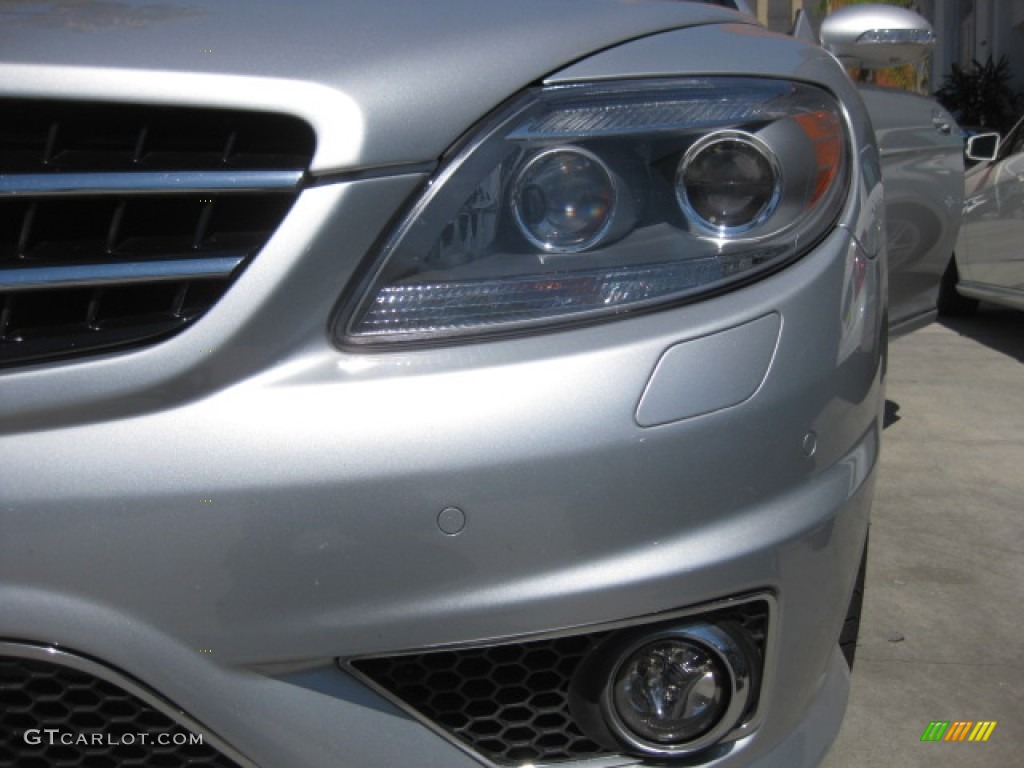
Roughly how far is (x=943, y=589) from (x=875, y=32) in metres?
1.49

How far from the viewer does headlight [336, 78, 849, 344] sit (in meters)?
1.31

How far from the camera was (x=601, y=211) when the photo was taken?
1.38 m

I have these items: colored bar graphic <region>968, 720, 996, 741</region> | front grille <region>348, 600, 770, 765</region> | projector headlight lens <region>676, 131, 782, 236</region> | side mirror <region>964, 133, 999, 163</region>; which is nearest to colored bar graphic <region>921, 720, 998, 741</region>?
colored bar graphic <region>968, 720, 996, 741</region>

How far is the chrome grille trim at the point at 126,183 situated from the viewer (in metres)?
1.26

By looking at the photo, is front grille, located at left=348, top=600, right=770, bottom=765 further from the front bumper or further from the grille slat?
the grille slat

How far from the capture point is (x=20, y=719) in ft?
4.39

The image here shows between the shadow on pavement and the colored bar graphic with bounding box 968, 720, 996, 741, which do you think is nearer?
the colored bar graphic with bounding box 968, 720, 996, 741

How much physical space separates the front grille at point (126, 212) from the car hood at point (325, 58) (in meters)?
0.03

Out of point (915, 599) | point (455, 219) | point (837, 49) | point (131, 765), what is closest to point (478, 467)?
point (455, 219)

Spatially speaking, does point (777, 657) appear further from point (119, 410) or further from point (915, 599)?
point (915, 599)

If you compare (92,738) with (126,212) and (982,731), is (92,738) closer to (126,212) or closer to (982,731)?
(126,212)

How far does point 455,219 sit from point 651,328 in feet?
0.85

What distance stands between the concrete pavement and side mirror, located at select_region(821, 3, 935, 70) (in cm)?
140

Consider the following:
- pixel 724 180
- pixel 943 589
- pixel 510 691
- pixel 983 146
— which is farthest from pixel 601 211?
pixel 983 146
